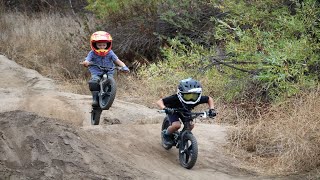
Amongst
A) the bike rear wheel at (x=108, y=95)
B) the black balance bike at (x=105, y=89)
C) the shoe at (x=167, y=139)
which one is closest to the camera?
the shoe at (x=167, y=139)

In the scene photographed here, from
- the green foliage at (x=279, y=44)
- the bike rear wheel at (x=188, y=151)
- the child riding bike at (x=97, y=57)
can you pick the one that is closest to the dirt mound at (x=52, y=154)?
the bike rear wheel at (x=188, y=151)

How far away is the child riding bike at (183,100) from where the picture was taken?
7633 millimetres

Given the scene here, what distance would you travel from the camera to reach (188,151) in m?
7.60

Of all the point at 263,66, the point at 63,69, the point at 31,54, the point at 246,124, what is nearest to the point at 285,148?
the point at 246,124

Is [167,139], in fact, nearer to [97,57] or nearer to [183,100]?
[183,100]

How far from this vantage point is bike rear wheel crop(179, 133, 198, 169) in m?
7.42

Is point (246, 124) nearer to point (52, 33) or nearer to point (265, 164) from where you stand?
point (265, 164)

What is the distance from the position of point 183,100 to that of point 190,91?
20 cm

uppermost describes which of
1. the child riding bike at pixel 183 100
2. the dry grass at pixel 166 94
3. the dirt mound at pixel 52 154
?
the child riding bike at pixel 183 100

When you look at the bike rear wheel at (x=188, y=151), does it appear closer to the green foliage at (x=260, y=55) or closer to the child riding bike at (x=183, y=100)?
the child riding bike at (x=183, y=100)

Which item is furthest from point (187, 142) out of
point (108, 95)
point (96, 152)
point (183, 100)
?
point (108, 95)

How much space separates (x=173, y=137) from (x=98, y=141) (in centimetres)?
110

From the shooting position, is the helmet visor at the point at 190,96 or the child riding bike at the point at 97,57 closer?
the helmet visor at the point at 190,96

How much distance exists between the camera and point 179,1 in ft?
52.9
